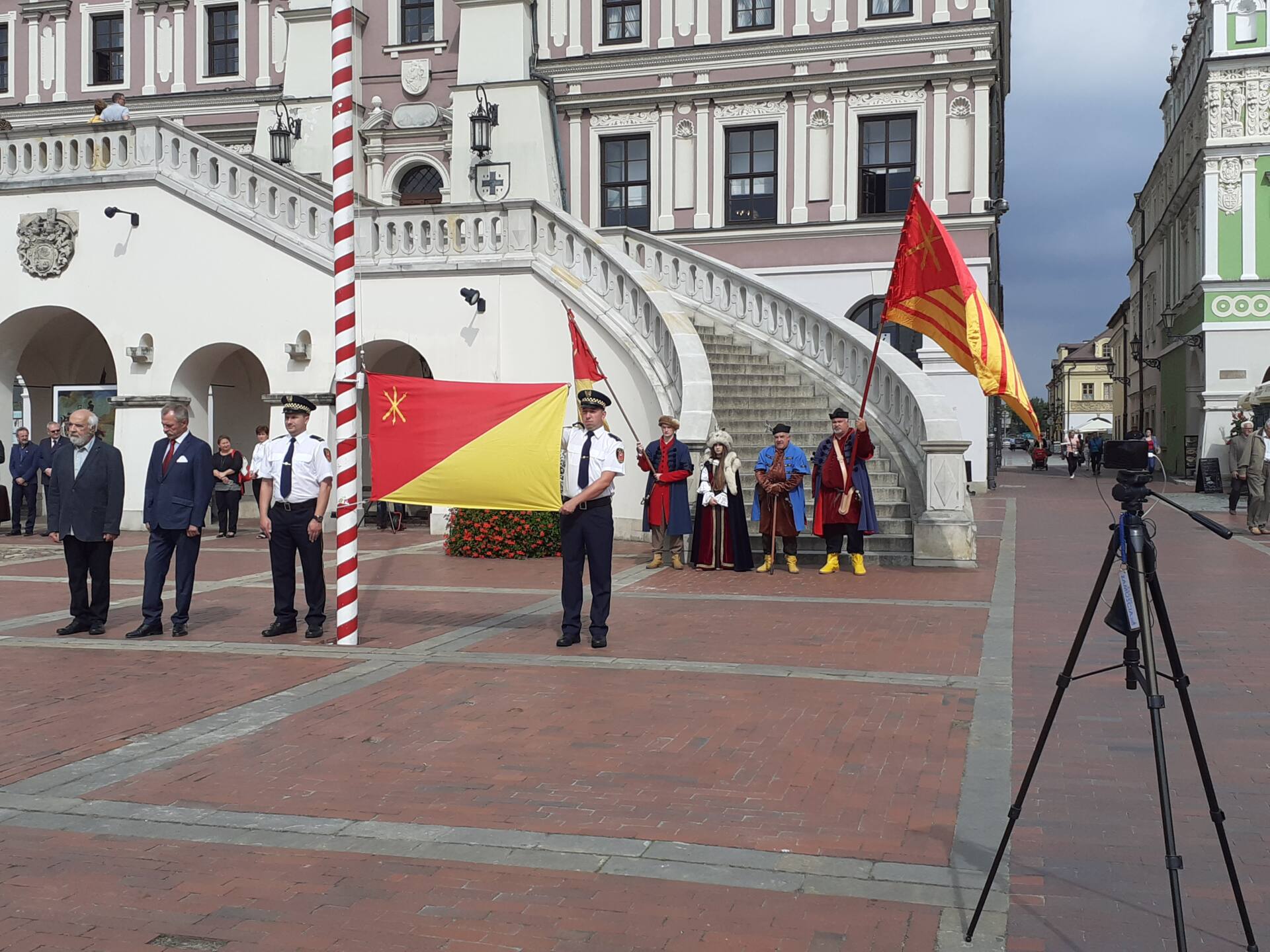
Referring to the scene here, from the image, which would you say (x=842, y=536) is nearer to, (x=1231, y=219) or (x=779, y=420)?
(x=779, y=420)

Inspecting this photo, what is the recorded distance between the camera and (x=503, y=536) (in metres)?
16.3

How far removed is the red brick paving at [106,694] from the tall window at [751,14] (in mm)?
23441

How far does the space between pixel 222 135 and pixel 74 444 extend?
23.2 meters

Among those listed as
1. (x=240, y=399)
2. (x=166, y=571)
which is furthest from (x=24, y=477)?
(x=166, y=571)

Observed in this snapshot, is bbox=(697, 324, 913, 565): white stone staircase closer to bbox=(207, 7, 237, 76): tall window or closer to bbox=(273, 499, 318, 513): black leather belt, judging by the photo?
bbox=(273, 499, 318, 513): black leather belt

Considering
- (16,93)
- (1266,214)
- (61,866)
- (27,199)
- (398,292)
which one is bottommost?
(61,866)

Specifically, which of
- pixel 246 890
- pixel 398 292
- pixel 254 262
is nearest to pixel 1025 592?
pixel 246 890

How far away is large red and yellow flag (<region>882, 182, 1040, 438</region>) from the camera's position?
8.11 meters

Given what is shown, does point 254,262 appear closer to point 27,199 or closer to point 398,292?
point 398,292

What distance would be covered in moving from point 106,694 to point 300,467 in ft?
8.95

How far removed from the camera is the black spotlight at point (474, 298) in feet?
63.4

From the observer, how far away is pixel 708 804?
5.66 meters

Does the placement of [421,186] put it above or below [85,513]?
above

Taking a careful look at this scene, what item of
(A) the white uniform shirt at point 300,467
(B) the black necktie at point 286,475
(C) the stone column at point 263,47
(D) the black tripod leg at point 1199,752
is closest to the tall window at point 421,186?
(C) the stone column at point 263,47
